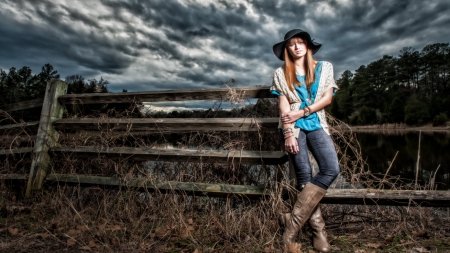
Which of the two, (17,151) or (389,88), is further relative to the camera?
(389,88)

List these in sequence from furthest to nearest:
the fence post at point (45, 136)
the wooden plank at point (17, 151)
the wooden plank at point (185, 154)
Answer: the wooden plank at point (17, 151) < the fence post at point (45, 136) < the wooden plank at point (185, 154)

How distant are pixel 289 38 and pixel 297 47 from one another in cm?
11

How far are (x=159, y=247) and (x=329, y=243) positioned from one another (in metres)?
1.53

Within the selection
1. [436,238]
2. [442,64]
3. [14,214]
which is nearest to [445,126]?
[442,64]

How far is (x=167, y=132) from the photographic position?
333 cm

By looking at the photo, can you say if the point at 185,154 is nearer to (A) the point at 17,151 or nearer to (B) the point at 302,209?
(B) the point at 302,209

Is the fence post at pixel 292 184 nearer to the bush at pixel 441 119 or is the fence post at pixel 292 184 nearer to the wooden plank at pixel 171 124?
the wooden plank at pixel 171 124

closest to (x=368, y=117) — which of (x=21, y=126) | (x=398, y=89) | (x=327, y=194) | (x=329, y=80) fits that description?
(x=398, y=89)

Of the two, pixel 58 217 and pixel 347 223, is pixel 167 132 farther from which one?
pixel 347 223

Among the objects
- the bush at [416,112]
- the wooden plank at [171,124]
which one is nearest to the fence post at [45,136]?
the wooden plank at [171,124]

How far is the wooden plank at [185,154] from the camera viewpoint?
9.34 feet

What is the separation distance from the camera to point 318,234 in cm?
238

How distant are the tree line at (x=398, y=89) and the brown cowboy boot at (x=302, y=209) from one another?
47.6 metres

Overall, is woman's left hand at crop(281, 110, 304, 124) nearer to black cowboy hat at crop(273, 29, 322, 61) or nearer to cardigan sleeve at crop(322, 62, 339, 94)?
cardigan sleeve at crop(322, 62, 339, 94)
